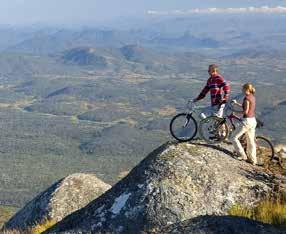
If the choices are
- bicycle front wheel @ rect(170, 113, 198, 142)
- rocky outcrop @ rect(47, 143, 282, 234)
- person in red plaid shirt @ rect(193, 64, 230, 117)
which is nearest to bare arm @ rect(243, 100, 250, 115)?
person in red plaid shirt @ rect(193, 64, 230, 117)

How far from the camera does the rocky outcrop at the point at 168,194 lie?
16609 mm

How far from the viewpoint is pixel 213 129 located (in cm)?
2302

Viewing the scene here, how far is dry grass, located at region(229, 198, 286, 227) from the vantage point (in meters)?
15.4

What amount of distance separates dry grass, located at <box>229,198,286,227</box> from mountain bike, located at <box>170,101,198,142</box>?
18.1ft

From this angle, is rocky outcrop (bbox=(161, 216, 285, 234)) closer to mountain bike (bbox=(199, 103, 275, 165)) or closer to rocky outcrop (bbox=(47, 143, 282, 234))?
rocky outcrop (bbox=(47, 143, 282, 234))

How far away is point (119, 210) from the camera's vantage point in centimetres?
1692

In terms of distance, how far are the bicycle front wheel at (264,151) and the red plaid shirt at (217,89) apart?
2.12 meters

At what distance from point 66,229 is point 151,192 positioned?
2793 mm

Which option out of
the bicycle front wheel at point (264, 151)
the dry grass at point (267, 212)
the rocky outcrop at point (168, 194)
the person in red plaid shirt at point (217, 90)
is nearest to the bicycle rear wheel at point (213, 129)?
the person in red plaid shirt at point (217, 90)

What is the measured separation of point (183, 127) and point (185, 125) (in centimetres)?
51

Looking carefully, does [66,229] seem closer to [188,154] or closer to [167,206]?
[167,206]

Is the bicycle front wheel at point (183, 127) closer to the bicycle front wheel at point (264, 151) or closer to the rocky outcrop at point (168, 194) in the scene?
the bicycle front wheel at point (264, 151)

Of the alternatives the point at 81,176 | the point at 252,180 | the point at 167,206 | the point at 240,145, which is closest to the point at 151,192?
the point at 167,206

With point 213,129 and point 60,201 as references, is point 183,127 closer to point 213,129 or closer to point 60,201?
point 213,129
